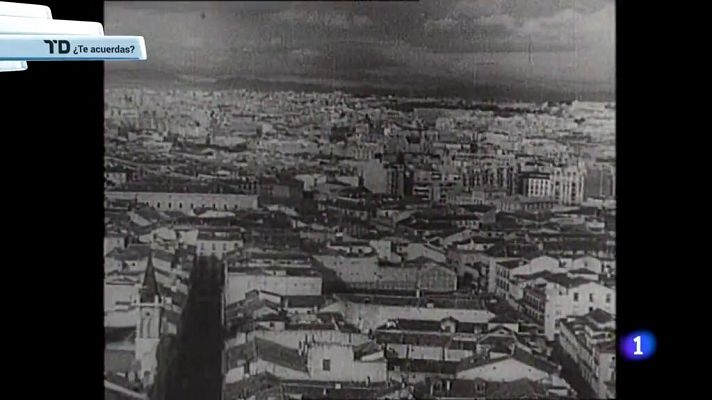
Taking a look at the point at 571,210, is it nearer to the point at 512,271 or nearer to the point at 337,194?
the point at 512,271

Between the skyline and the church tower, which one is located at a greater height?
the skyline
